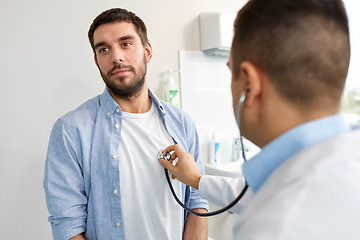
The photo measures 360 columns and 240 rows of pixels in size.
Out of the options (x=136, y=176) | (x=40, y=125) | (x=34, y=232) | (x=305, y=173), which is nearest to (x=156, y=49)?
(x=40, y=125)

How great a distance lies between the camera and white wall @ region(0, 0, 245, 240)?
1601 millimetres

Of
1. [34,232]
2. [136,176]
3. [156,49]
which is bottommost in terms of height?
[34,232]

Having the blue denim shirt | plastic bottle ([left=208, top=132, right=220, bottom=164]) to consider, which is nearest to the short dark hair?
the blue denim shirt

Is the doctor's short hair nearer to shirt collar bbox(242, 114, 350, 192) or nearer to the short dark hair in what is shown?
shirt collar bbox(242, 114, 350, 192)

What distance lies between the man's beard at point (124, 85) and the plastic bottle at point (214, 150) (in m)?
1.02

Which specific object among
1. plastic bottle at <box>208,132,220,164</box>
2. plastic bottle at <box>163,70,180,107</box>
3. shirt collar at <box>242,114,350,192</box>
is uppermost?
shirt collar at <box>242,114,350,192</box>

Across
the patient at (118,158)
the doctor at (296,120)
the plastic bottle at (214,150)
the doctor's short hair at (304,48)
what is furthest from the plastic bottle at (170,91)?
the doctor's short hair at (304,48)

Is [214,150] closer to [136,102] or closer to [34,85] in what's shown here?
[136,102]

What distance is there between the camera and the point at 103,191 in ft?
3.70

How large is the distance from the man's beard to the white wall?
603 millimetres

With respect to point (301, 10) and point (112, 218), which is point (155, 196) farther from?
point (301, 10)

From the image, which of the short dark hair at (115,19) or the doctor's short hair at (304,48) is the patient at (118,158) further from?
the doctor's short hair at (304,48)

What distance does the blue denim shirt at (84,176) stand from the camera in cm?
107

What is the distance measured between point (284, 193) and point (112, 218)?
816 mm
